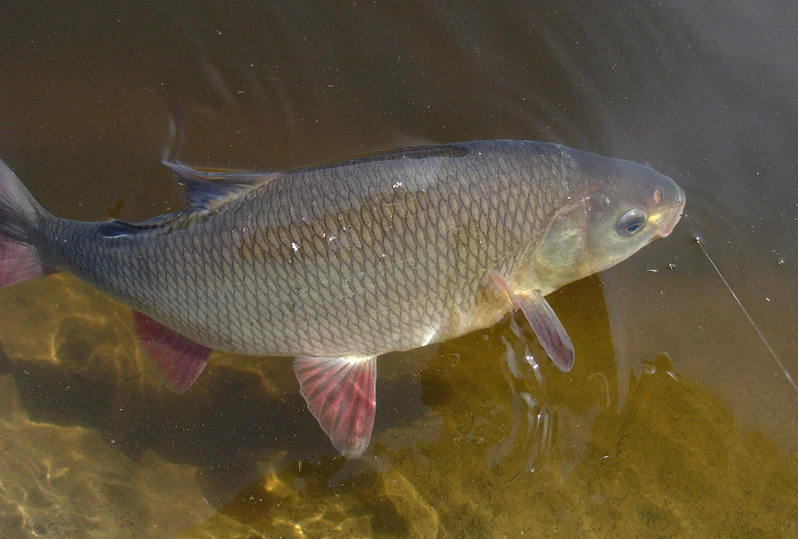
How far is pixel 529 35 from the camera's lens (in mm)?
3508

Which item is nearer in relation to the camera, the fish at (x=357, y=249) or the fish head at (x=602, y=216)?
the fish at (x=357, y=249)

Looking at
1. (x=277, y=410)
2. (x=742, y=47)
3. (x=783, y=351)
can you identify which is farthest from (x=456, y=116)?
(x=783, y=351)

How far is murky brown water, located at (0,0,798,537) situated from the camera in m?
3.43

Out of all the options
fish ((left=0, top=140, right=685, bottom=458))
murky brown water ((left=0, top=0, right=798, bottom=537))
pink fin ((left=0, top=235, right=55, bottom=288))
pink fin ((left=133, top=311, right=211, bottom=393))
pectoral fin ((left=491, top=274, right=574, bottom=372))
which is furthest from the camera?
murky brown water ((left=0, top=0, right=798, bottom=537))

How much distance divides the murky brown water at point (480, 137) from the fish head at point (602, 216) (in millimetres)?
594

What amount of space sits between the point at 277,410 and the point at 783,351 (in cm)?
320

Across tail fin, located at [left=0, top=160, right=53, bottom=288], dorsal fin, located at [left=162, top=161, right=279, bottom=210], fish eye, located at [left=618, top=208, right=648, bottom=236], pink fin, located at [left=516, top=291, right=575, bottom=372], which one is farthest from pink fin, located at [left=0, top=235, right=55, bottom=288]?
fish eye, located at [left=618, top=208, right=648, bottom=236]

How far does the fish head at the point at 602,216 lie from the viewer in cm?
290

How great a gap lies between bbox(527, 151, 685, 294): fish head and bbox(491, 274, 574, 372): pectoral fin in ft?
0.36

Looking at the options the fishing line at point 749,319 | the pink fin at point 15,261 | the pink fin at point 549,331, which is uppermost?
the pink fin at point 15,261

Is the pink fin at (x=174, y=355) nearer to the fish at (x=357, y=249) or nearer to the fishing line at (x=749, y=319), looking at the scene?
the fish at (x=357, y=249)

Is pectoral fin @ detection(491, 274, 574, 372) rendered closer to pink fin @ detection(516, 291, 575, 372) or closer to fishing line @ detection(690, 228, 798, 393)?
pink fin @ detection(516, 291, 575, 372)

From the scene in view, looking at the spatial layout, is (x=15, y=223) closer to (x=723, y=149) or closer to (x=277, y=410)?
(x=277, y=410)

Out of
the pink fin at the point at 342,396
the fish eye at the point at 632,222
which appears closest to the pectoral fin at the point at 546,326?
the fish eye at the point at 632,222
